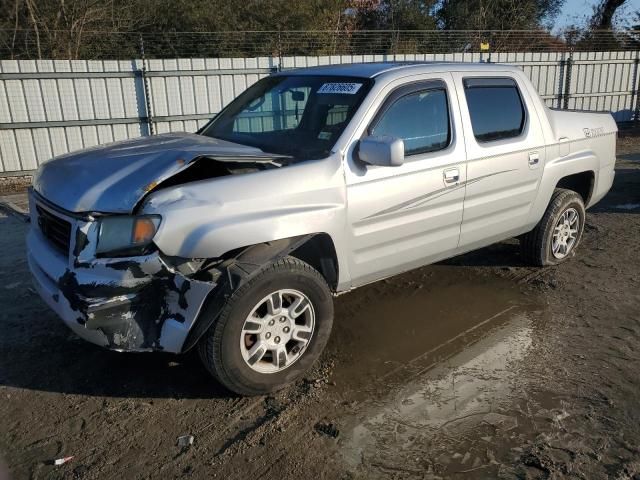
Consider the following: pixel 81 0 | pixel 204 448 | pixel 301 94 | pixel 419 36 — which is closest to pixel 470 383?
pixel 204 448

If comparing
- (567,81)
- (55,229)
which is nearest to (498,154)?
(55,229)

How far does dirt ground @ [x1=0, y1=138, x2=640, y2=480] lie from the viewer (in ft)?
9.48

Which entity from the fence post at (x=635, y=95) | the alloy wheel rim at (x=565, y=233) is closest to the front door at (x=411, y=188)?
the alloy wheel rim at (x=565, y=233)

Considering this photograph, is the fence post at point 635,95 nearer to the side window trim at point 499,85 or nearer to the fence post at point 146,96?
the fence post at point 146,96

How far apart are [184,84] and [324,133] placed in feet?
26.6

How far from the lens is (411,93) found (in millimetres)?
4102

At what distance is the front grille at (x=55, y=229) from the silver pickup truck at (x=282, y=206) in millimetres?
20

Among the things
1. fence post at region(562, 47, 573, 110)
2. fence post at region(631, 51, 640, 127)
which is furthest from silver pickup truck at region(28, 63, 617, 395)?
fence post at region(631, 51, 640, 127)

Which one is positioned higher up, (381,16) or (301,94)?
(381,16)

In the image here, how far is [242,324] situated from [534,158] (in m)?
3.09

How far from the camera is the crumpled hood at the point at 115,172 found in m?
3.07

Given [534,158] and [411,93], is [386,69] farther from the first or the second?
[534,158]

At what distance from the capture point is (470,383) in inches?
142

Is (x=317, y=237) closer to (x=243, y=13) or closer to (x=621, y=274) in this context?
(x=621, y=274)
